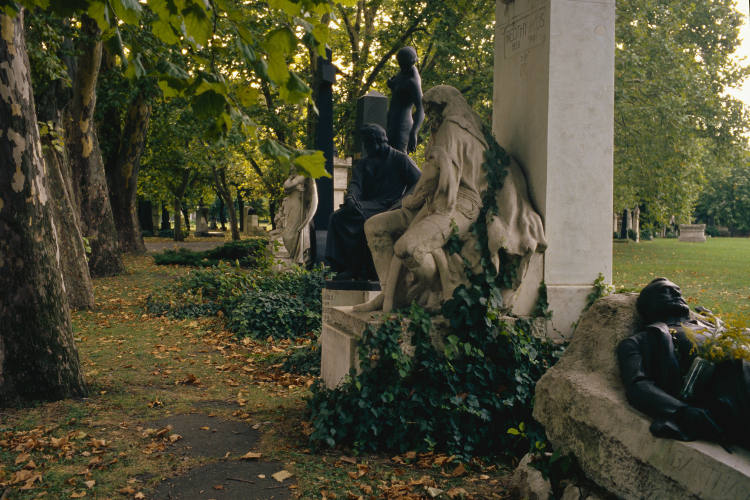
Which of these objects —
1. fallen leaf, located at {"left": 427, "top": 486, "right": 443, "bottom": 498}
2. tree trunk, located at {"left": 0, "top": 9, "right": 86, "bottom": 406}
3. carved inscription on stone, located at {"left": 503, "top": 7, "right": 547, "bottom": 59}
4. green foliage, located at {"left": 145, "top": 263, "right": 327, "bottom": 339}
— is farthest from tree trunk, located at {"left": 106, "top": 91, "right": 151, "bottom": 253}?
fallen leaf, located at {"left": 427, "top": 486, "right": 443, "bottom": 498}

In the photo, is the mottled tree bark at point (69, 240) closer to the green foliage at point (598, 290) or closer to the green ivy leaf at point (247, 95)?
the green ivy leaf at point (247, 95)

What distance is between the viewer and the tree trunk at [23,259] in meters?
5.38

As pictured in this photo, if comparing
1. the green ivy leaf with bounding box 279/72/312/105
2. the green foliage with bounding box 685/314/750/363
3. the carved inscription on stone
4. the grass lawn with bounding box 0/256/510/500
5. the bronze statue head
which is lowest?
the grass lawn with bounding box 0/256/510/500

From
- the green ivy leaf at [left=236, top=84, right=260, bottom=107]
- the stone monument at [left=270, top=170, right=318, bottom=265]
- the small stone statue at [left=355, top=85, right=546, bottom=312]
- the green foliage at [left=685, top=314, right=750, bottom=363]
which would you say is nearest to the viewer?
the green foliage at [left=685, top=314, right=750, bottom=363]

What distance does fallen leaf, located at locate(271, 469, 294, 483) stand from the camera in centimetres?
397

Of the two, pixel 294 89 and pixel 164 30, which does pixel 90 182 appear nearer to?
pixel 164 30

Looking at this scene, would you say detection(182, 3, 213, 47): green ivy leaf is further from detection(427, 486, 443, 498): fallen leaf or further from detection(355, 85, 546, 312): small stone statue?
detection(427, 486, 443, 498): fallen leaf

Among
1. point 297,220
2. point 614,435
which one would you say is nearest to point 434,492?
point 614,435

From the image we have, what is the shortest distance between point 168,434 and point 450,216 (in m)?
3.00

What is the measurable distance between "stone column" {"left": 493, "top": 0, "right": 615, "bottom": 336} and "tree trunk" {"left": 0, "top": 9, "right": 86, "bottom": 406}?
4404mm

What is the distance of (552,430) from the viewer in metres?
3.27

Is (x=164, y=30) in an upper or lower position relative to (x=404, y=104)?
lower

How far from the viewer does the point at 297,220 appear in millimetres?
15000

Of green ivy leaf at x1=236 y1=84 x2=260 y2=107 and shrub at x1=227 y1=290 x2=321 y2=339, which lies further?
shrub at x1=227 y1=290 x2=321 y2=339
